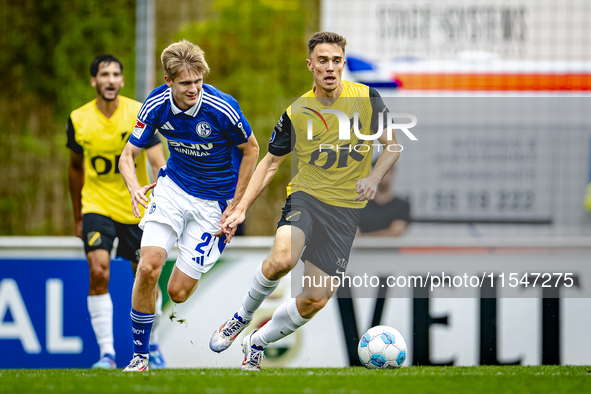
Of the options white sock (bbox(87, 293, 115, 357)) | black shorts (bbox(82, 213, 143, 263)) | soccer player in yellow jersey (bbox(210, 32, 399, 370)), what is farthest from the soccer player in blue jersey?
white sock (bbox(87, 293, 115, 357))

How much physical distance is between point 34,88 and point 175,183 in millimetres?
9294

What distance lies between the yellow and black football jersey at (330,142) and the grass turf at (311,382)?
1278 mm

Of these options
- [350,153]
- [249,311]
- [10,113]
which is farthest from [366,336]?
[10,113]

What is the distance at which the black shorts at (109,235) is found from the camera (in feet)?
18.9

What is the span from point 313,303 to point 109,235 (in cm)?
198

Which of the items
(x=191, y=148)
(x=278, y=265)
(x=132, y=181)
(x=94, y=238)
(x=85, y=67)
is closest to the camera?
(x=278, y=265)

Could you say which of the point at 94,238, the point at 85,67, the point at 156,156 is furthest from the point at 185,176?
the point at 85,67

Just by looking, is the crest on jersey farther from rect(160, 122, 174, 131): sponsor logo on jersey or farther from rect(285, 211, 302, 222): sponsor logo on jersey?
rect(285, 211, 302, 222): sponsor logo on jersey

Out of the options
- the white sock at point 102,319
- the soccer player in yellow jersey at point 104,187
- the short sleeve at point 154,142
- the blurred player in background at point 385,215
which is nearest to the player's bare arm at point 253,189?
the short sleeve at point 154,142

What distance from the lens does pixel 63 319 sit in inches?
255

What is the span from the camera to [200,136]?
4922 millimetres

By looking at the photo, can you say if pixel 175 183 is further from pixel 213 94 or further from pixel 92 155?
pixel 92 155

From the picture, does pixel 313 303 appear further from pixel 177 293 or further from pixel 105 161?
pixel 105 161

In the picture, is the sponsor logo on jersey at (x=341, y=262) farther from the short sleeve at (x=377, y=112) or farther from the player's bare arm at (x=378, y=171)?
the short sleeve at (x=377, y=112)
